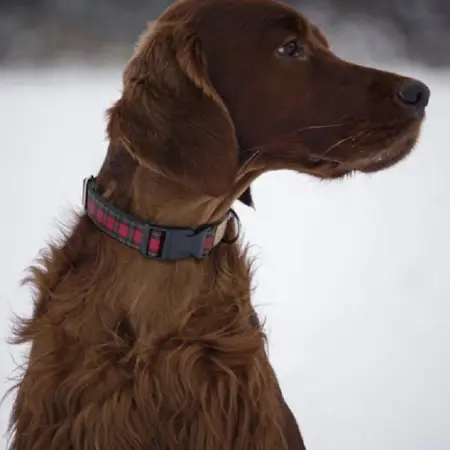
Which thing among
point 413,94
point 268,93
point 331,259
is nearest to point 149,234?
point 268,93

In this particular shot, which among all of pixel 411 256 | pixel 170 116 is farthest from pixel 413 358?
pixel 170 116

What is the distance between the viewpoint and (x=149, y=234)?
4.55ft

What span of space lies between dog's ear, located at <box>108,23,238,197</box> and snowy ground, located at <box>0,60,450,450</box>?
1.33ft

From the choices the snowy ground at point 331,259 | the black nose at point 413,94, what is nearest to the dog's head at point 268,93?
the black nose at point 413,94

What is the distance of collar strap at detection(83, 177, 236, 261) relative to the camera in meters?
1.39

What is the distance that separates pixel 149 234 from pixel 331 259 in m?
1.77

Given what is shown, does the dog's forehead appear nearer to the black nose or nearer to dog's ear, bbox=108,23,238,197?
dog's ear, bbox=108,23,238,197

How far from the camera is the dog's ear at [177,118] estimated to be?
1321 millimetres

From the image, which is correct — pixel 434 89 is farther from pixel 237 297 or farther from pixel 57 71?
pixel 237 297

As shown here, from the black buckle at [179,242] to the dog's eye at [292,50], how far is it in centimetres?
31

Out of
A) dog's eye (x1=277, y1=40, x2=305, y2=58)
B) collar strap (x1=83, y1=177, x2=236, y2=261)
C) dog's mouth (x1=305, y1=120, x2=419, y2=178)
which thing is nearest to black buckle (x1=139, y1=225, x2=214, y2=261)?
collar strap (x1=83, y1=177, x2=236, y2=261)

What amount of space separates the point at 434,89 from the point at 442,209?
0.77 meters

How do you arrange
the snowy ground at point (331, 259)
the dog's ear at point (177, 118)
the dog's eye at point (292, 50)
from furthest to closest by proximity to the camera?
the snowy ground at point (331, 259)
the dog's eye at point (292, 50)
the dog's ear at point (177, 118)

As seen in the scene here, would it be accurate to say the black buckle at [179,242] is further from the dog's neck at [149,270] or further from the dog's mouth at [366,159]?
the dog's mouth at [366,159]
